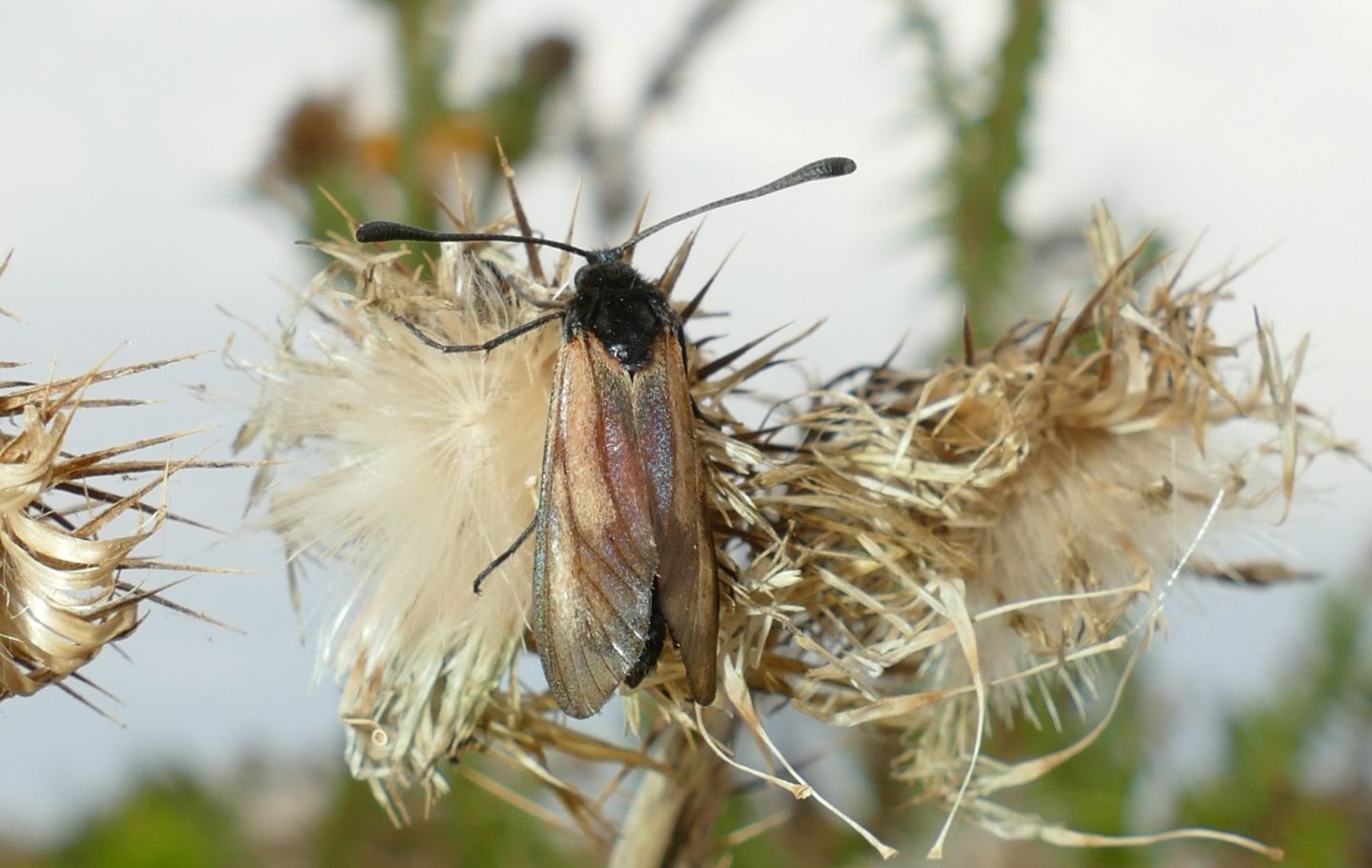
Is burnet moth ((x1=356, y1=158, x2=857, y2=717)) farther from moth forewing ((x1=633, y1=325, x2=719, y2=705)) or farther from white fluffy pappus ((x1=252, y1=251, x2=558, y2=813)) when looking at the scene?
white fluffy pappus ((x1=252, y1=251, x2=558, y2=813))

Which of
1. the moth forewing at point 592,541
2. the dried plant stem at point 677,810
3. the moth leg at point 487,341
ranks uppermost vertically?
the moth leg at point 487,341

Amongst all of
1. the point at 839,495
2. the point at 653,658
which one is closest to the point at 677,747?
the point at 653,658

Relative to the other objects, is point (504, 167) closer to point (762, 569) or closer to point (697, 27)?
point (762, 569)

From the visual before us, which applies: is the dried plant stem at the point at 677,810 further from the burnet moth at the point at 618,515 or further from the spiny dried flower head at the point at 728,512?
the burnet moth at the point at 618,515

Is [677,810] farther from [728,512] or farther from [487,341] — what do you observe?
[487,341]

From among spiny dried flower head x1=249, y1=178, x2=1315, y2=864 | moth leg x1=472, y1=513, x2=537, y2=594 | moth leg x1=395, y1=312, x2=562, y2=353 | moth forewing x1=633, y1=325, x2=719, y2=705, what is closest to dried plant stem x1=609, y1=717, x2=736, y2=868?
spiny dried flower head x1=249, y1=178, x2=1315, y2=864

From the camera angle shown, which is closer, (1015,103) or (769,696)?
(769,696)

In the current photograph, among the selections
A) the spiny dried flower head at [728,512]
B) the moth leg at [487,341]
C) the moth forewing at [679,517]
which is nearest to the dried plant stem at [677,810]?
the spiny dried flower head at [728,512]

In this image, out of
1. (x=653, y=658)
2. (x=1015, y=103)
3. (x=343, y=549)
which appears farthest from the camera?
(x=1015, y=103)
